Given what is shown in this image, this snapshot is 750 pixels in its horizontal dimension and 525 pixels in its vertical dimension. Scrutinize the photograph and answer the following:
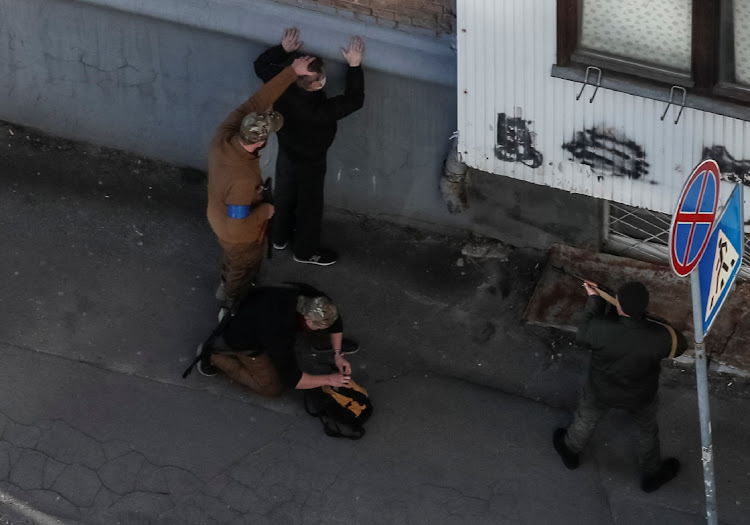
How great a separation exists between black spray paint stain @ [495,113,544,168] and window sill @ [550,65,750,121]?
17.5 inches

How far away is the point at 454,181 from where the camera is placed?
721 cm

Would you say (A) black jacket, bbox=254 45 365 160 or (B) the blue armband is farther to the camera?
(A) black jacket, bbox=254 45 365 160

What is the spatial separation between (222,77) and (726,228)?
13.0 ft

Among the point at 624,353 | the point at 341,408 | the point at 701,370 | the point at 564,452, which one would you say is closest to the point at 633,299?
the point at 624,353

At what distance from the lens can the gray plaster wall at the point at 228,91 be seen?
6.64 metres

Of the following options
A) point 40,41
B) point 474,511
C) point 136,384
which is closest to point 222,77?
point 40,41

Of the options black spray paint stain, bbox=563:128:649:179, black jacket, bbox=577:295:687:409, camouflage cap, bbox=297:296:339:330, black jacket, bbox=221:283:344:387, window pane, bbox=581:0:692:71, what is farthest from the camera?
black jacket, bbox=221:283:344:387

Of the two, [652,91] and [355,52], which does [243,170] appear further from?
[652,91]

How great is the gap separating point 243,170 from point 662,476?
11.6ft

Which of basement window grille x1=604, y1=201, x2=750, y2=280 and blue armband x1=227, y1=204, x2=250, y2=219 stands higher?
blue armband x1=227, y1=204, x2=250, y2=219

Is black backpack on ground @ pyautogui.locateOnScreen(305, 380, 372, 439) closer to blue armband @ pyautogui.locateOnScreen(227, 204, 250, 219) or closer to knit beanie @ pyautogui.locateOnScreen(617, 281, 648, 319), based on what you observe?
blue armband @ pyautogui.locateOnScreen(227, 204, 250, 219)

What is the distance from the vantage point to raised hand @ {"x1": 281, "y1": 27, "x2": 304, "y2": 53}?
6547mm

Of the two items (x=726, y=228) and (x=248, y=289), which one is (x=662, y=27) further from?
(x=248, y=289)

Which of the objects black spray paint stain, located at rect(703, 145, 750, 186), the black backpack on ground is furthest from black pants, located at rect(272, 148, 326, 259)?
black spray paint stain, located at rect(703, 145, 750, 186)
